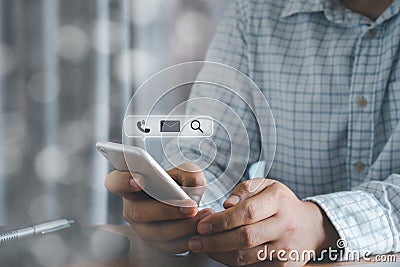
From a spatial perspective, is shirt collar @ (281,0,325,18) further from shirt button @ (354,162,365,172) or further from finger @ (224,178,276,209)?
finger @ (224,178,276,209)

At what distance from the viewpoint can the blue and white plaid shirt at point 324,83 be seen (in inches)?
26.6

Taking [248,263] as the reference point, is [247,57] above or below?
above

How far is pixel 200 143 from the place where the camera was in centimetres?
44

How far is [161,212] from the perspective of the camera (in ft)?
1.45

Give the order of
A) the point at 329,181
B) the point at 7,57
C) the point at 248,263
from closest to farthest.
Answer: the point at 248,263
the point at 329,181
the point at 7,57

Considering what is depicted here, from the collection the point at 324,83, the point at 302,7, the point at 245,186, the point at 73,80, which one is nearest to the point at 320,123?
the point at 324,83

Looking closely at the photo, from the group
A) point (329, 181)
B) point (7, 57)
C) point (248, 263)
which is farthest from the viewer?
point (7, 57)

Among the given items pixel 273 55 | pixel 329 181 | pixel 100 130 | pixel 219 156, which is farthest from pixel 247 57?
pixel 100 130

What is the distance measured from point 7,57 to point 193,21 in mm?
370

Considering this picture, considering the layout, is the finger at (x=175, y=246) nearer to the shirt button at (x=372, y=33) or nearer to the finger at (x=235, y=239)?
the finger at (x=235, y=239)

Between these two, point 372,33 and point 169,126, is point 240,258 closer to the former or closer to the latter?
point 169,126


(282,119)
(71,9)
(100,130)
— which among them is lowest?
(100,130)

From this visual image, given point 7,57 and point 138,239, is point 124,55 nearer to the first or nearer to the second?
point 7,57
